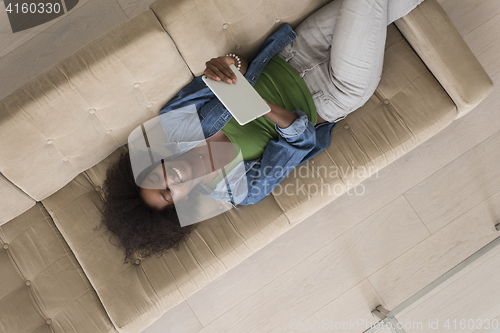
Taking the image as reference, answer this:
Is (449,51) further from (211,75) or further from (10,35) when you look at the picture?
(10,35)

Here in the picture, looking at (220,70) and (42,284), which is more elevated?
(220,70)

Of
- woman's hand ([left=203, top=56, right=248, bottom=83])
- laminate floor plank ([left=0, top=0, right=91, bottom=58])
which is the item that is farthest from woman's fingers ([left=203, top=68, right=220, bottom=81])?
laminate floor plank ([left=0, top=0, right=91, bottom=58])

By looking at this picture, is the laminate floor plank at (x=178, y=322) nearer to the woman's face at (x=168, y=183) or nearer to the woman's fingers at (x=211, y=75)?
the woman's face at (x=168, y=183)

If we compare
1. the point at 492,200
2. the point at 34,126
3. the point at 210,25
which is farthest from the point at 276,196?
the point at 492,200

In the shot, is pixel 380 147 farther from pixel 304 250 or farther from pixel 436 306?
pixel 436 306

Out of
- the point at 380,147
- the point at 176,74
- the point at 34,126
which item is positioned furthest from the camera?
the point at 380,147

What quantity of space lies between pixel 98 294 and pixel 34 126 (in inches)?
25.8

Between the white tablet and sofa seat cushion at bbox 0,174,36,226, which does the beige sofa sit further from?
the white tablet

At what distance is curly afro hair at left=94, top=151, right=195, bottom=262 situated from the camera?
121 centimetres

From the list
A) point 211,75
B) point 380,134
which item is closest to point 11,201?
point 211,75

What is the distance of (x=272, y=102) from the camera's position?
1257 millimetres

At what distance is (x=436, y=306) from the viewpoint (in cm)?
159

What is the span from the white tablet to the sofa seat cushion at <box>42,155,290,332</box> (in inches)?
18.7

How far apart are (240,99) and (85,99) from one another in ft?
1.79
